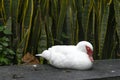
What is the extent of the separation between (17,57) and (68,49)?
53 centimetres

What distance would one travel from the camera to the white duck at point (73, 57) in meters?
1.89

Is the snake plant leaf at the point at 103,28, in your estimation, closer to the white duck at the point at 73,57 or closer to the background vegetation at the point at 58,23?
the background vegetation at the point at 58,23

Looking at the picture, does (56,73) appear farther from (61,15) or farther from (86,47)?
(61,15)

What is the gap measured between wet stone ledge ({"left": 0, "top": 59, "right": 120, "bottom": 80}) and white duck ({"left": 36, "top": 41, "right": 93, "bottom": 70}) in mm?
32

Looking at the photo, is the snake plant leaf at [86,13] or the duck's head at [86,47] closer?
the duck's head at [86,47]

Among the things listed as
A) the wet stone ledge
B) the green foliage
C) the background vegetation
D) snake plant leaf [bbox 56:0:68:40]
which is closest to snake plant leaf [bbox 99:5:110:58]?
the background vegetation

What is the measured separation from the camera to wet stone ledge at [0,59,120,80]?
1.76m

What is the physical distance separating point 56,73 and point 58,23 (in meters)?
0.50

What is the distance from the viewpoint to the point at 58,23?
89.7 inches

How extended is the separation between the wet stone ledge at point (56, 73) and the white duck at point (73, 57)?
0.10ft

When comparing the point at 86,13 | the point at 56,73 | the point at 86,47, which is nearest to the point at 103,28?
the point at 86,13

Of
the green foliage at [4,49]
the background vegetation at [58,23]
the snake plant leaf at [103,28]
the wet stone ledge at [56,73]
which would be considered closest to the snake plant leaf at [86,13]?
the background vegetation at [58,23]

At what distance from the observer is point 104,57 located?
2.47 meters

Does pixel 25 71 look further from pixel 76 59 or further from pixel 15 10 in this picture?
pixel 15 10
